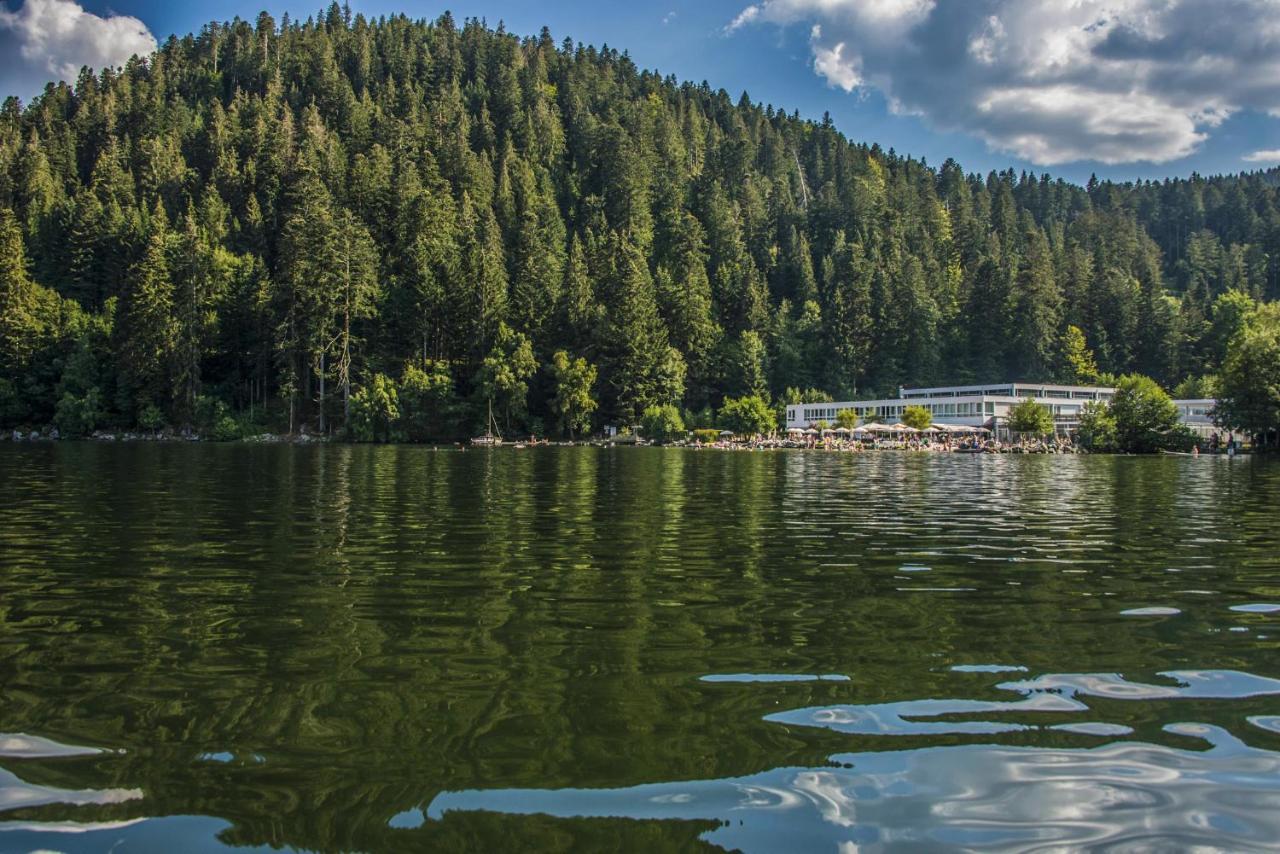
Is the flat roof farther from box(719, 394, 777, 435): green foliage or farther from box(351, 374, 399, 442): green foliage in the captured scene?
box(351, 374, 399, 442): green foliage

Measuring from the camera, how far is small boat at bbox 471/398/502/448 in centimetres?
10153

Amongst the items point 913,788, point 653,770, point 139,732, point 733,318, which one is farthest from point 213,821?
point 733,318

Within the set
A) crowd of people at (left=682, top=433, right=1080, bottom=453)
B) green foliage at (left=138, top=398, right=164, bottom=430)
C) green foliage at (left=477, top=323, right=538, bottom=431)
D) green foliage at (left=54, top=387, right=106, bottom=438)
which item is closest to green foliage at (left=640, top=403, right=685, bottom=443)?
crowd of people at (left=682, top=433, right=1080, bottom=453)

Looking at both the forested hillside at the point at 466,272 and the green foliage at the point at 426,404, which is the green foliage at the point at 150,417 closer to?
the forested hillside at the point at 466,272

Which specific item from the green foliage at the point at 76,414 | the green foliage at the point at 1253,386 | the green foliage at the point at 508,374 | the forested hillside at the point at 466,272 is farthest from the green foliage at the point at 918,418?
the green foliage at the point at 76,414

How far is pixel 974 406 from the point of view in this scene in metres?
116

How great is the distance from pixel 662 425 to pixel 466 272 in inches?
1389

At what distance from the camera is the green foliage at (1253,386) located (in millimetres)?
79250

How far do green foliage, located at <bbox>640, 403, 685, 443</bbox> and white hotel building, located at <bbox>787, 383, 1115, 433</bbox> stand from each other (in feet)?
67.0

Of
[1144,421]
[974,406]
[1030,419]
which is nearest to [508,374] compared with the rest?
[974,406]

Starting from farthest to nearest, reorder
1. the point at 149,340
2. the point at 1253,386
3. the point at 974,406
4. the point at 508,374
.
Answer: the point at 974,406
the point at 508,374
the point at 149,340
the point at 1253,386

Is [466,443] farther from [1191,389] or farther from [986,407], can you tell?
[1191,389]

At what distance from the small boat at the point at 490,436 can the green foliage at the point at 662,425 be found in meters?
19.4

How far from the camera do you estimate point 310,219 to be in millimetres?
112812
